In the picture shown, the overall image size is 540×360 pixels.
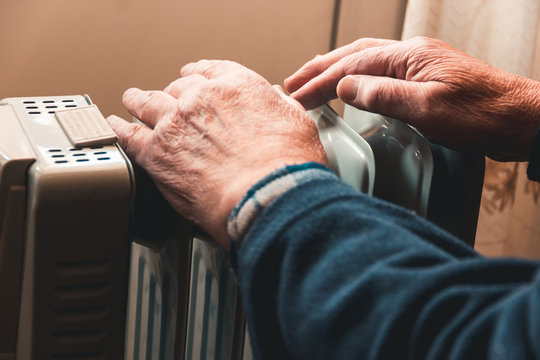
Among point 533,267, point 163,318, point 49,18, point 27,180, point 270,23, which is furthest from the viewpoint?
point 270,23

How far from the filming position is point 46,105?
1.93 ft

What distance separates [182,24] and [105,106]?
203 mm

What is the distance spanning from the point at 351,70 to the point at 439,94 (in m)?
0.10

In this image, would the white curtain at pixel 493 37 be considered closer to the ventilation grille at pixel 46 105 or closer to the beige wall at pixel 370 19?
the beige wall at pixel 370 19

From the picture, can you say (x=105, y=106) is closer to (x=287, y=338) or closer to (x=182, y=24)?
(x=182, y=24)

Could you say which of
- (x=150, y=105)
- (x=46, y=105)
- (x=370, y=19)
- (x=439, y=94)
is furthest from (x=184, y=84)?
(x=370, y=19)

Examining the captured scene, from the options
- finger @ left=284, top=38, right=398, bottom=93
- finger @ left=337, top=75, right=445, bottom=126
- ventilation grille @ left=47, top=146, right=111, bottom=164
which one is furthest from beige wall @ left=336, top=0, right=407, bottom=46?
ventilation grille @ left=47, top=146, right=111, bottom=164

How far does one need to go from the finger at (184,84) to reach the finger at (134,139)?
0.15 ft

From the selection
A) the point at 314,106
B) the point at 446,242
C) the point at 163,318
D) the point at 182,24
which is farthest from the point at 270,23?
the point at 446,242

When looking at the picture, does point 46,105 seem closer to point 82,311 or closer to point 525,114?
point 82,311

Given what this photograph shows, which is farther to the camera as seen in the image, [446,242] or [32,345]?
[32,345]

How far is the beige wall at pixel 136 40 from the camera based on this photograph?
1.03 m

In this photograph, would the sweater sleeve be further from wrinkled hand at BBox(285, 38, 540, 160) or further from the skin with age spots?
wrinkled hand at BBox(285, 38, 540, 160)

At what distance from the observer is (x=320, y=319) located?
335 mm
